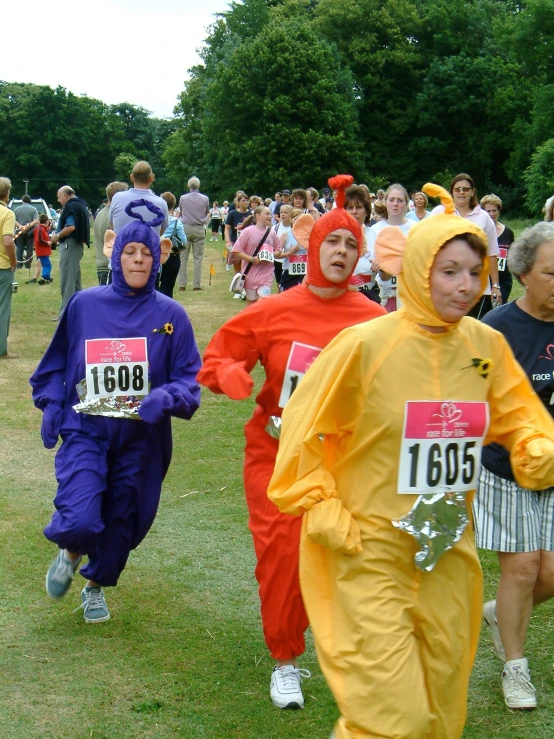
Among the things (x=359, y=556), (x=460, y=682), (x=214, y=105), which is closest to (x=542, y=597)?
(x=460, y=682)

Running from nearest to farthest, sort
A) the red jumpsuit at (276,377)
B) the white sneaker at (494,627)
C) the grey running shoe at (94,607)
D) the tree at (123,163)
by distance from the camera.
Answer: the red jumpsuit at (276,377)
the white sneaker at (494,627)
the grey running shoe at (94,607)
the tree at (123,163)

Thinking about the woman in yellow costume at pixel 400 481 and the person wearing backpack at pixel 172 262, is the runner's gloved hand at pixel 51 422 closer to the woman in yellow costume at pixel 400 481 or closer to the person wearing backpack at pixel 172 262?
the woman in yellow costume at pixel 400 481

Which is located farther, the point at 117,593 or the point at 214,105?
the point at 214,105

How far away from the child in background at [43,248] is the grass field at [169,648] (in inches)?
682

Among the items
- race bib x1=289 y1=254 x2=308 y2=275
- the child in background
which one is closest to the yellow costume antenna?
race bib x1=289 y1=254 x2=308 y2=275

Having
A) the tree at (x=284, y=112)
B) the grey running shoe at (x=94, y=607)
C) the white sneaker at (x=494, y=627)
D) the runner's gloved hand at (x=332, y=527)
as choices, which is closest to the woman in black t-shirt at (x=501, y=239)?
the white sneaker at (x=494, y=627)

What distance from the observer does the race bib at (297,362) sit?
450cm

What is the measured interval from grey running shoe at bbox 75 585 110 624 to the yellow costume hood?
2717mm

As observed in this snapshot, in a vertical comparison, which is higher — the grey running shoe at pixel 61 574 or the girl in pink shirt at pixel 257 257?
the girl in pink shirt at pixel 257 257

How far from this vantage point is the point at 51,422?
5094 millimetres

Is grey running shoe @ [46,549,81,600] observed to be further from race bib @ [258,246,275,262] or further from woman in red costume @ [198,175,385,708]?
race bib @ [258,246,275,262]

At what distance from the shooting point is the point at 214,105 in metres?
62.0

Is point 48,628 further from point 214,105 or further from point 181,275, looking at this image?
point 214,105

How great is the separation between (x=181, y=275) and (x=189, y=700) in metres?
19.1
